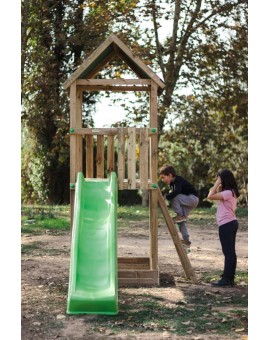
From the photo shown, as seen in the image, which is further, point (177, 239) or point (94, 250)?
point (177, 239)

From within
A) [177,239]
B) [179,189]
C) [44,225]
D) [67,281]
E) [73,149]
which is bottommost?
[67,281]

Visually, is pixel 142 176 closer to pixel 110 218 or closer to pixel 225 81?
pixel 110 218

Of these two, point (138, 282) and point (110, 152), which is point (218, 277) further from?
point (110, 152)

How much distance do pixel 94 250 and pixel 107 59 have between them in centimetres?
302

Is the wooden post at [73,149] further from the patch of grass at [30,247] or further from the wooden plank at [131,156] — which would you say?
the patch of grass at [30,247]

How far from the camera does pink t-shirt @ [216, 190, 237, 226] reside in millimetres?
7551

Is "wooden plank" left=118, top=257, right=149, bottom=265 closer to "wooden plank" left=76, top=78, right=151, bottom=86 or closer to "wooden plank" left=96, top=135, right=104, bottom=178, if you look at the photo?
"wooden plank" left=96, top=135, right=104, bottom=178

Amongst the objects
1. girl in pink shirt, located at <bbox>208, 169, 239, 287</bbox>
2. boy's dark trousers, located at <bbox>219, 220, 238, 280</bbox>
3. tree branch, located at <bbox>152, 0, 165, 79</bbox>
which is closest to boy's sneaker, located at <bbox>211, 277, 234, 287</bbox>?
girl in pink shirt, located at <bbox>208, 169, 239, 287</bbox>

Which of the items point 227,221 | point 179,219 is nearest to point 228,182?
point 227,221

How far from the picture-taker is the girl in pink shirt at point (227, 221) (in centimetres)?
754

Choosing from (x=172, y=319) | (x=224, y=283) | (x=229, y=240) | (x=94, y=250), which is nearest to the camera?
(x=172, y=319)

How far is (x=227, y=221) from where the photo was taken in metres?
7.55

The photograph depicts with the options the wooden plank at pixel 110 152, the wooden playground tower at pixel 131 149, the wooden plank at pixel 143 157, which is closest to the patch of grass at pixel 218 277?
the wooden playground tower at pixel 131 149
